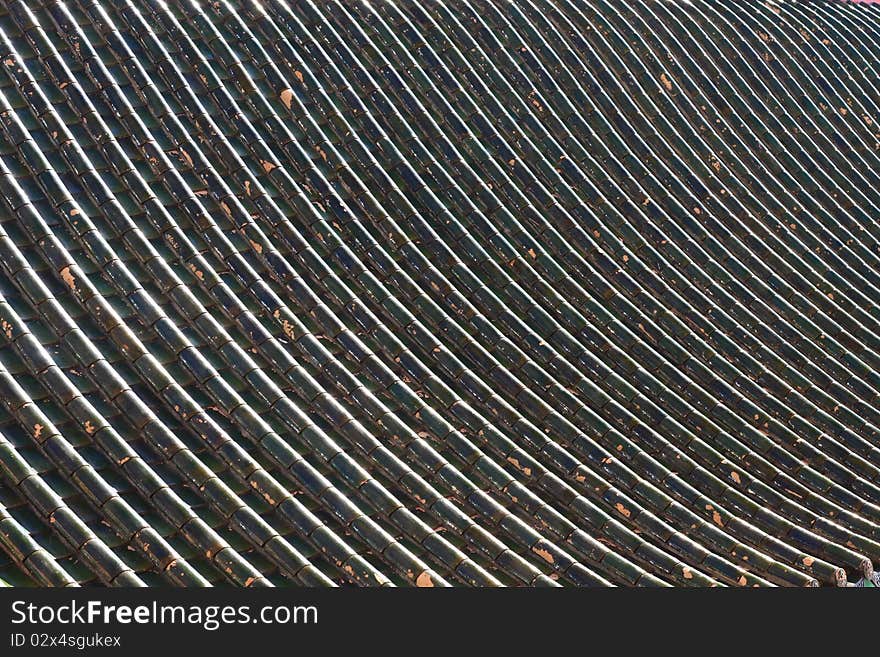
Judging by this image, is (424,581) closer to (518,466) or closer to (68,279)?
(518,466)

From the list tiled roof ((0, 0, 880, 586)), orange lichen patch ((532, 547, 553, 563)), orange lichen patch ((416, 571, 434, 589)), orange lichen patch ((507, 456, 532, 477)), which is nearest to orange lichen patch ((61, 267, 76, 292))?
tiled roof ((0, 0, 880, 586))

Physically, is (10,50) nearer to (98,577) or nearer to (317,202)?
(317,202)

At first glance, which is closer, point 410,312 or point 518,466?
point 518,466

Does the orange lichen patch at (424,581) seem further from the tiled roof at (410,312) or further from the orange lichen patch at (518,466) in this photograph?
the orange lichen patch at (518,466)

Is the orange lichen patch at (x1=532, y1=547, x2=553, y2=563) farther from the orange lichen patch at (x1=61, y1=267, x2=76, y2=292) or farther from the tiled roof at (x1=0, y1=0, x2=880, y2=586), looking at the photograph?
the orange lichen patch at (x1=61, y1=267, x2=76, y2=292)

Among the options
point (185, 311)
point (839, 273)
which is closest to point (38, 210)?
point (185, 311)

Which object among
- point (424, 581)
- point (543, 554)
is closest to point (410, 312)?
point (543, 554)

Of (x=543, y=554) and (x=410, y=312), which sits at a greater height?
(x=410, y=312)
